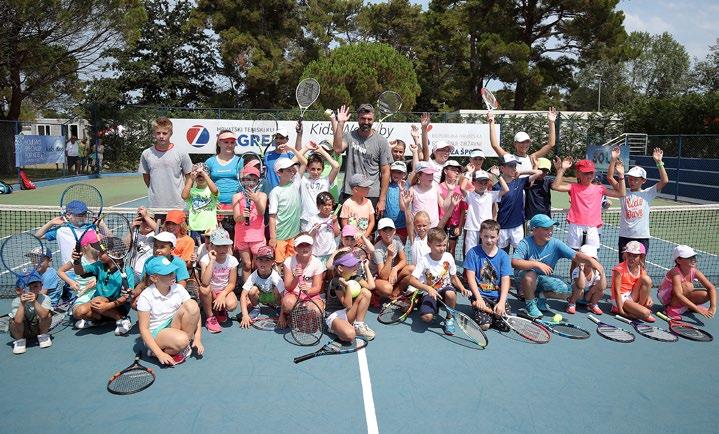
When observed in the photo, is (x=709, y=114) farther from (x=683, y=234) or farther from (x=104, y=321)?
(x=104, y=321)

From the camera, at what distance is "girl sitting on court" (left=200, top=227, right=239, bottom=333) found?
4.93 m

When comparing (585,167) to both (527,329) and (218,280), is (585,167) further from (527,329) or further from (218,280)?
(218,280)

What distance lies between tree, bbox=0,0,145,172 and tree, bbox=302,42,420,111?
27.3 ft

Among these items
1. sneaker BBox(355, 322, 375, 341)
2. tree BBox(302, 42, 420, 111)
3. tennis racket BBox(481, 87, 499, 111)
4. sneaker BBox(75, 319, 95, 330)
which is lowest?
sneaker BBox(75, 319, 95, 330)

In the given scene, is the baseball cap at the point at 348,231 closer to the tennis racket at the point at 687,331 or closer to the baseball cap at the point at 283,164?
the baseball cap at the point at 283,164

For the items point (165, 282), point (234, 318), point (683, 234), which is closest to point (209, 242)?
point (234, 318)

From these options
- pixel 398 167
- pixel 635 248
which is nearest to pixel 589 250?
pixel 635 248

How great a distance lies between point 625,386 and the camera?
13.1ft

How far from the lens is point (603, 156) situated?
1781 cm

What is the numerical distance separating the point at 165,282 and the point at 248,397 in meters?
1.22

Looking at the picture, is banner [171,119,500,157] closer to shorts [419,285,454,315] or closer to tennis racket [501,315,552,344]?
shorts [419,285,454,315]

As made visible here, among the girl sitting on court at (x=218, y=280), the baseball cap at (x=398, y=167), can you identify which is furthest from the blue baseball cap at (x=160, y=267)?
the baseball cap at (x=398, y=167)

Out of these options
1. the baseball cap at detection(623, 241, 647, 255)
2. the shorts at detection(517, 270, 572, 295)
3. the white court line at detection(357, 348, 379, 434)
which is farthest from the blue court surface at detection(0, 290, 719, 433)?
the baseball cap at detection(623, 241, 647, 255)

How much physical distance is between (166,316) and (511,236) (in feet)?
12.3
